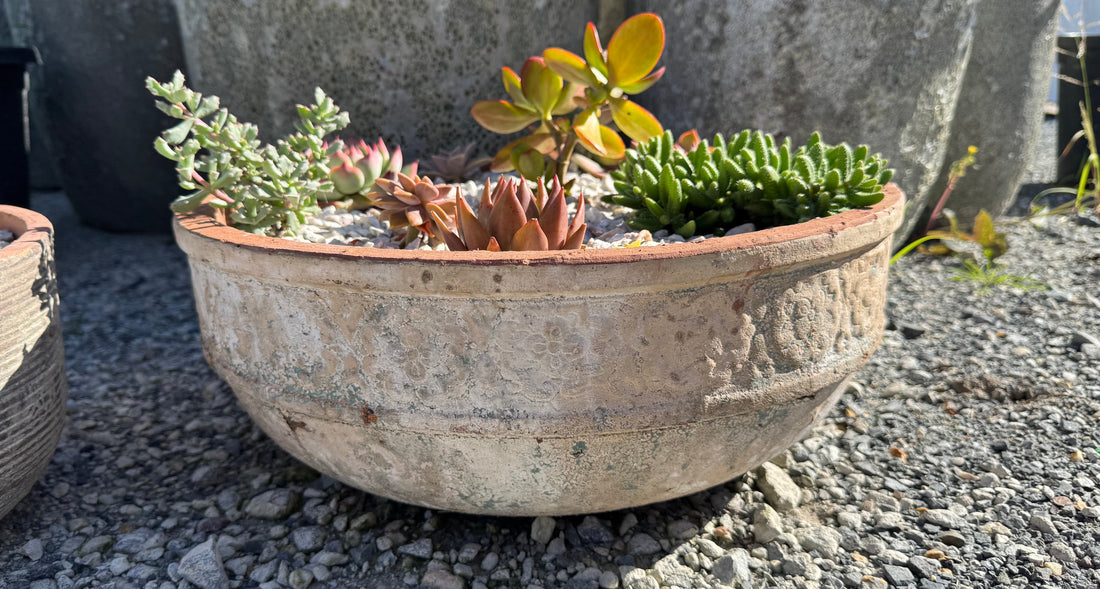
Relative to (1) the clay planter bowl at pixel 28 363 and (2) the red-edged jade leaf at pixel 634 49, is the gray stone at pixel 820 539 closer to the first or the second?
Result: (2) the red-edged jade leaf at pixel 634 49

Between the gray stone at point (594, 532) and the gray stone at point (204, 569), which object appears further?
the gray stone at point (594, 532)

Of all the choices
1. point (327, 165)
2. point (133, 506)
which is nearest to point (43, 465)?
point (133, 506)

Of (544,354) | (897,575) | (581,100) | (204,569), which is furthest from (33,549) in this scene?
(897,575)

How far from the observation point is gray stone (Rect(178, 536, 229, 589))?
1489 millimetres

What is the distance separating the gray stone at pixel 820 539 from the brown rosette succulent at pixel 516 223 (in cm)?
70

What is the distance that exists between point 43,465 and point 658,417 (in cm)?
120

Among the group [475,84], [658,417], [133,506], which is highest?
[475,84]

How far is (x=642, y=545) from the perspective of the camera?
1573 millimetres

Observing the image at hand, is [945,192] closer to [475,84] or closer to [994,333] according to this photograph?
[994,333]

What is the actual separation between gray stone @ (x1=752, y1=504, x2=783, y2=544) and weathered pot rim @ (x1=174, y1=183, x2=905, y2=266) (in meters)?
0.59

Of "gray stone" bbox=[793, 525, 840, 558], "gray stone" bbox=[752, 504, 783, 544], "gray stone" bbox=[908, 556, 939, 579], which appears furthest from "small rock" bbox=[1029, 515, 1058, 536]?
"gray stone" bbox=[752, 504, 783, 544]

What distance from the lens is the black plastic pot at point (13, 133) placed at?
122 inches

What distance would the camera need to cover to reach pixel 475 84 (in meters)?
2.39

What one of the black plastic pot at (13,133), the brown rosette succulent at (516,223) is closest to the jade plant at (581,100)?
the brown rosette succulent at (516,223)
